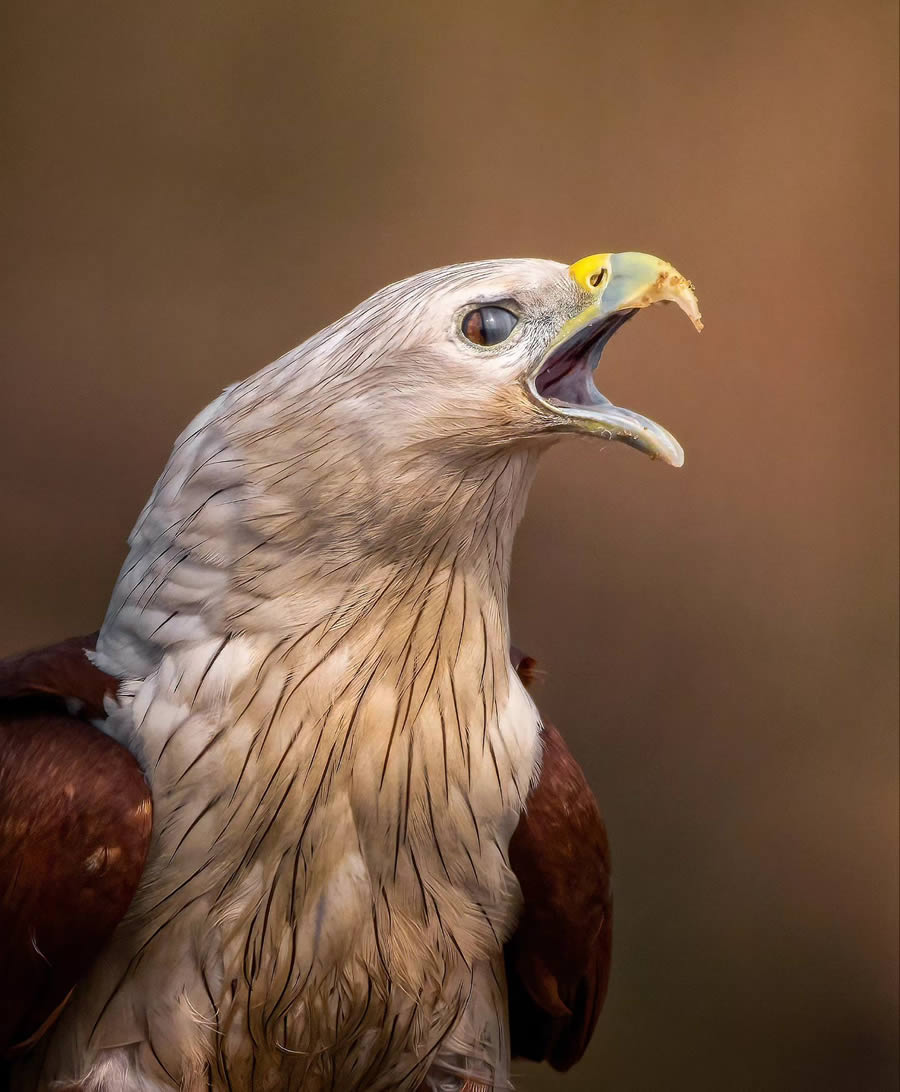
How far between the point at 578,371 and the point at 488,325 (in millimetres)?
95

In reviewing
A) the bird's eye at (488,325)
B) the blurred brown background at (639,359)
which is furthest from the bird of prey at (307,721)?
the blurred brown background at (639,359)

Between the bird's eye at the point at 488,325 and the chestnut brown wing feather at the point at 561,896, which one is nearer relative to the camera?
the bird's eye at the point at 488,325

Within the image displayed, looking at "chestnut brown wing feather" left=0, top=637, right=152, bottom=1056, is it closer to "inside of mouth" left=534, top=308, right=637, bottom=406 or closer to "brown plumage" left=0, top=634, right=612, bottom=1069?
"brown plumage" left=0, top=634, right=612, bottom=1069

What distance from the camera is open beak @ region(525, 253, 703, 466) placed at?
2.90 ft

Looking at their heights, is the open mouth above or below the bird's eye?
below

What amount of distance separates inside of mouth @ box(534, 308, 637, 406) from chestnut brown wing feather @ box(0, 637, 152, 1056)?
45 centimetres

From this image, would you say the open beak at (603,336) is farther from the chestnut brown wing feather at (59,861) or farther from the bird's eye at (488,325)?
the chestnut brown wing feather at (59,861)

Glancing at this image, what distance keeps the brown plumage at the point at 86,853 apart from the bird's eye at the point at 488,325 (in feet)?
1.25

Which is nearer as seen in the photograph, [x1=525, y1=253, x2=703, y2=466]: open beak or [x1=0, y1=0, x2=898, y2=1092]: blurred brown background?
[x1=525, y1=253, x2=703, y2=466]: open beak

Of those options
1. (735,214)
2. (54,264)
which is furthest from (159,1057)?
(735,214)

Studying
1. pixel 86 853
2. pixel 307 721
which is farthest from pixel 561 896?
pixel 86 853

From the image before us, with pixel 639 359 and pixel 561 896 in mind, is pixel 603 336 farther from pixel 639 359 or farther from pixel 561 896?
pixel 639 359

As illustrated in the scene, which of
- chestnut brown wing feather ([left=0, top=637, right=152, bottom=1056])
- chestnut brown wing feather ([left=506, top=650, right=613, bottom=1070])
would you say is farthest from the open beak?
chestnut brown wing feather ([left=0, top=637, right=152, bottom=1056])

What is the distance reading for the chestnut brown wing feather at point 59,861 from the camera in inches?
35.0
